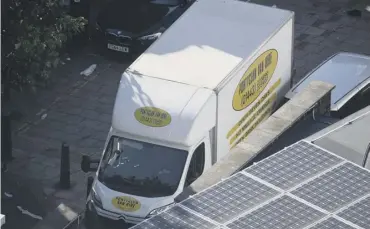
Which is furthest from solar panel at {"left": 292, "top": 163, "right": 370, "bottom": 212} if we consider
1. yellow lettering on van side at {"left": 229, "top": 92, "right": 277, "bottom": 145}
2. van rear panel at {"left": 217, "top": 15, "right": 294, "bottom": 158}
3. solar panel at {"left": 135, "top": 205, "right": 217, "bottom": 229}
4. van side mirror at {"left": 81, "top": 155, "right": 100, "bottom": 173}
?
van side mirror at {"left": 81, "top": 155, "right": 100, "bottom": 173}

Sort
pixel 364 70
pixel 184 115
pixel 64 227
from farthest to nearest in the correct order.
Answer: pixel 364 70 < pixel 64 227 < pixel 184 115

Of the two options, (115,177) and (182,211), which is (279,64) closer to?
(115,177)

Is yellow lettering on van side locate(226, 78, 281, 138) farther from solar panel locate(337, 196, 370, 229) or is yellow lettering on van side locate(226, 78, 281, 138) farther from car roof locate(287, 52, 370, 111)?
solar panel locate(337, 196, 370, 229)

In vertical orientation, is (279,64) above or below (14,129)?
above

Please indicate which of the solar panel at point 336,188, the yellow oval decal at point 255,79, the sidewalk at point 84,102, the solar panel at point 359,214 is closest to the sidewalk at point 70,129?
the sidewalk at point 84,102

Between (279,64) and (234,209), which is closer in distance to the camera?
(234,209)

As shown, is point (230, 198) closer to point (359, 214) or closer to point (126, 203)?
point (359, 214)

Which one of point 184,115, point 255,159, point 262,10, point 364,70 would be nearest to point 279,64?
point 262,10

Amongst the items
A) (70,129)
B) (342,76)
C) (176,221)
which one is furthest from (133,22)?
(176,221)
